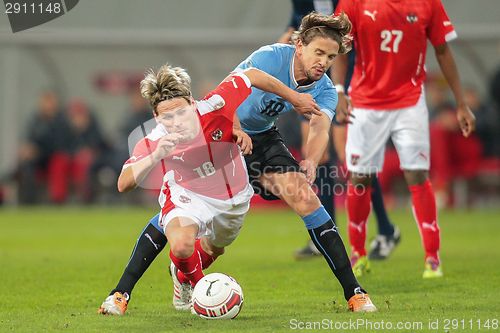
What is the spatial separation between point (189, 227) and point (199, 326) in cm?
73

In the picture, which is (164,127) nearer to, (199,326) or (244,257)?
(199,326)

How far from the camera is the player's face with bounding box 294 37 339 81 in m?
7.23

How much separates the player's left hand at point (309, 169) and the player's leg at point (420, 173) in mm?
2226

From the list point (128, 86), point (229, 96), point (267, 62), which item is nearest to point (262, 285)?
point (267, 62)

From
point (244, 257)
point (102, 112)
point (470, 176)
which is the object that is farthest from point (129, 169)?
point (102, 112)

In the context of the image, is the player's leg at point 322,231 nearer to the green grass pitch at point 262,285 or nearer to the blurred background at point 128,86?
the green grass pitch at point 262,285

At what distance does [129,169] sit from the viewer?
6.66 m

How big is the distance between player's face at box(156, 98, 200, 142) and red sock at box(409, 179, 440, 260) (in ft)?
9.33

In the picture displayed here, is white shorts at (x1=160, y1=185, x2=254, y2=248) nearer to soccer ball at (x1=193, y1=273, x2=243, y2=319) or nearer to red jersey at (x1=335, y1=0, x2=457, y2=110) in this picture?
soccer ball at (x1=193, y1=273, x2=243, y2=319)

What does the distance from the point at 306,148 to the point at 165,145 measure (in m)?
1.35

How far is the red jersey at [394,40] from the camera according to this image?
9109mm

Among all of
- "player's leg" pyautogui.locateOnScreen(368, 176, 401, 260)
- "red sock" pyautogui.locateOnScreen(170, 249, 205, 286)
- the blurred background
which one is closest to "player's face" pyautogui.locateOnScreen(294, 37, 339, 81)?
"red sock" pyautogui.locateOnScreen(170, 249, 205, 286)

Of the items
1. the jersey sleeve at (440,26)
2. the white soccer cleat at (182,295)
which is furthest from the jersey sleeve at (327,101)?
the jersey sleeve at (440,26)

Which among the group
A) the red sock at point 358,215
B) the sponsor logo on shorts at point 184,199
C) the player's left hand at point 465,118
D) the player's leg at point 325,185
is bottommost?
the player's leg at point 325,185
